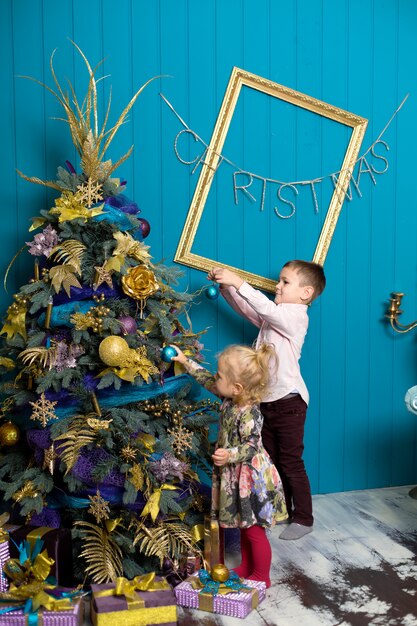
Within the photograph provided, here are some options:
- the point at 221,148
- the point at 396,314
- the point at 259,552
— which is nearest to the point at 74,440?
the point at 259,552

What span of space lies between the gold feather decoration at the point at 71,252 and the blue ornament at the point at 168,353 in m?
0.37

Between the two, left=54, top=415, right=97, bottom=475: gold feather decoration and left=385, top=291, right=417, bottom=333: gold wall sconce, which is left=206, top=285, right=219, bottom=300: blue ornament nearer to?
left=54, top=415, right=97, bottom=475: gold feather decoration

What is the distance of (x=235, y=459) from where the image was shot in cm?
238

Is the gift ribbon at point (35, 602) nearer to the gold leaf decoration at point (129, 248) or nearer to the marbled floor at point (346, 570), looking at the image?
the marbled floor at point (346, 570)

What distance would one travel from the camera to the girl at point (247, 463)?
94.4 inches

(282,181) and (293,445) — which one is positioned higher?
(282,181)

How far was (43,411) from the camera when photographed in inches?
92.4

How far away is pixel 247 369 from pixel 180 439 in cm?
33

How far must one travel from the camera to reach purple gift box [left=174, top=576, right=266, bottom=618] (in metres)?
2.24

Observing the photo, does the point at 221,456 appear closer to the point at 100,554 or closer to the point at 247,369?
the point at 247,369

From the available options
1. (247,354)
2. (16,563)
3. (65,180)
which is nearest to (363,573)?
(247,354)

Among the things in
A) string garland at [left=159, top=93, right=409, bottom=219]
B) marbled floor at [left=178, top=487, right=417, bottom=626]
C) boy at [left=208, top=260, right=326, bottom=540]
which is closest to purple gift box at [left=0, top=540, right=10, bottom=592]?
marbled floor at [left=178, top=487, right=417, bottom=626]

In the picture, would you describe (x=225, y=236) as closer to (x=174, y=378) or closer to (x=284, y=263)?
(x=284, y=263)

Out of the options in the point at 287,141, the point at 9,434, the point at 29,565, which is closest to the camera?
the point at 29,565
